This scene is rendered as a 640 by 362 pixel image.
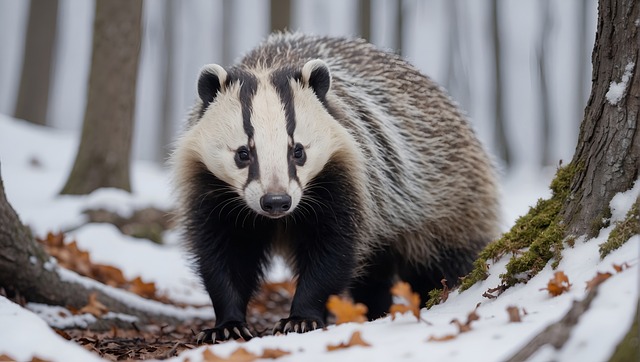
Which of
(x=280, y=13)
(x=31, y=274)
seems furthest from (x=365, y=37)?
(x=31, y=274)

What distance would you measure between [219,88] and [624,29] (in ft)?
7.72

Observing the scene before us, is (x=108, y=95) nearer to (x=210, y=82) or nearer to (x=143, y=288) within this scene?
(x=143, y=288)

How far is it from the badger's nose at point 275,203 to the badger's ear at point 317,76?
0.95m

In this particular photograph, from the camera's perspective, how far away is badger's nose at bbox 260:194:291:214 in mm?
4113

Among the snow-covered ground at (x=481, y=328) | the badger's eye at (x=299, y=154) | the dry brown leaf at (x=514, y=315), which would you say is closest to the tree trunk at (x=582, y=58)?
the badger's eye at (x=299, y=154)

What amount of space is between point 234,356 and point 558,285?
136 centimetres

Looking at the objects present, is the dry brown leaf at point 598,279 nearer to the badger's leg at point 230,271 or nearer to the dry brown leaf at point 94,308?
the badger's leg at point 230,271

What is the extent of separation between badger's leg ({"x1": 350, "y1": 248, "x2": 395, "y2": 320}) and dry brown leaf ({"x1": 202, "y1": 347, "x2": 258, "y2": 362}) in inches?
127

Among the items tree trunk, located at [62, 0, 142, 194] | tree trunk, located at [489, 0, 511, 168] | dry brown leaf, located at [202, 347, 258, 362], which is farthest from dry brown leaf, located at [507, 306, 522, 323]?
tree trunk, located at [489, 0, 511, 168]

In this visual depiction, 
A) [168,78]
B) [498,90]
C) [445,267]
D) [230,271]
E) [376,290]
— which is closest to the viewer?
[230,271]

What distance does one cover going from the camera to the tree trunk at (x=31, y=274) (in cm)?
480

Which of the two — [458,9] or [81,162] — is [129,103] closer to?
[81,162]

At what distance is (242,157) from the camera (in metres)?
4.43

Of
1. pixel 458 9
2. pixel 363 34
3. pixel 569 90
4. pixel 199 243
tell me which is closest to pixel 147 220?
pixel 199 243
